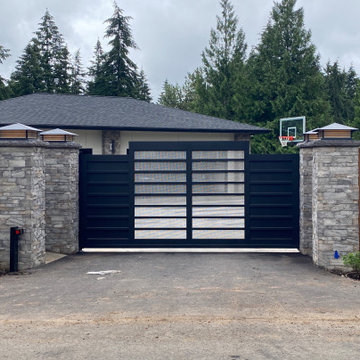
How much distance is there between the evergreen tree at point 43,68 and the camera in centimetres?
4900

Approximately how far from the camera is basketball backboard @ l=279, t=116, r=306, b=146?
30109mm

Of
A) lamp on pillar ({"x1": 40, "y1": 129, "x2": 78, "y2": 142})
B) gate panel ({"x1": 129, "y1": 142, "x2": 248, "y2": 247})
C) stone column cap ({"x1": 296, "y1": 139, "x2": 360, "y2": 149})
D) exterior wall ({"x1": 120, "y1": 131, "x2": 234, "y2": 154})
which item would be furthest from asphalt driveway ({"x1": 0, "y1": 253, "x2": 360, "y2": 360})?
exterior wall ({"x1": 120, "y1": 131, "x2": 234, "y2": 154})

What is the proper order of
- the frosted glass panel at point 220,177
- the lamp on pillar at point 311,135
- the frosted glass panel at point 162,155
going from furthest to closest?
the frosted glass panel at point 220,177
the frosted glass panel at point 162,155
the lamp on pillar at point 311,135

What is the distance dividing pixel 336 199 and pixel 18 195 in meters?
7.57

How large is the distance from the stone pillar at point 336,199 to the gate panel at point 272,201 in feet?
6.41

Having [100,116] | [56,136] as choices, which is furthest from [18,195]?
[100,116]

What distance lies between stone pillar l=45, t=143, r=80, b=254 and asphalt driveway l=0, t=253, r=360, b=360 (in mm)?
1776

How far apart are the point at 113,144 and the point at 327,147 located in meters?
17.0

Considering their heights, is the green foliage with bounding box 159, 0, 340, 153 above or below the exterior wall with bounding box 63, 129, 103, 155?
above

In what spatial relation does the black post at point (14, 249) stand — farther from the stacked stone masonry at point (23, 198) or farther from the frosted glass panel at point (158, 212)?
the frosted glass panel at point (158, 212)

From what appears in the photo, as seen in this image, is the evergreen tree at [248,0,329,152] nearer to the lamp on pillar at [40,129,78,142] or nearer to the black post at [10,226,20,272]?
the lamp on pillar at [40,129,78,142]

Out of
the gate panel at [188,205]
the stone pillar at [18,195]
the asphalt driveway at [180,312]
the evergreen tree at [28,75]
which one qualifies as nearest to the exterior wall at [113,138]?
the gate panel at [188,205]

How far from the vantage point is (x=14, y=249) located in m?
11.2

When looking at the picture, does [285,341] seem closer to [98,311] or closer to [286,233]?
[98,311]
